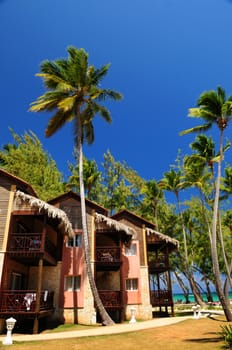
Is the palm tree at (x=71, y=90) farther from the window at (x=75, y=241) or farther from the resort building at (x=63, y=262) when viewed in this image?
the window at (x=75, y=241)

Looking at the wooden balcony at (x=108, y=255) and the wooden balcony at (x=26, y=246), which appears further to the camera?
the wooden balcony at (x=108, y=255)

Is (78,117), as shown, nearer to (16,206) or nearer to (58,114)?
(58,114)

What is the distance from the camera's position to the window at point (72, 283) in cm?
1581

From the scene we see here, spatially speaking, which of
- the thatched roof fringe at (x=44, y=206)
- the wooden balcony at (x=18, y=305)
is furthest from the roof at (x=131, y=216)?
the wooden balcony at (x=18, y=305)

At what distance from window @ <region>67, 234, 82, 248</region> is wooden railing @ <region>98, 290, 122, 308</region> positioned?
11.3 ft

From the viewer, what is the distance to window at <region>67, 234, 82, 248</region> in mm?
16984

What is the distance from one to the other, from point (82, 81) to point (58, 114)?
8.61ft

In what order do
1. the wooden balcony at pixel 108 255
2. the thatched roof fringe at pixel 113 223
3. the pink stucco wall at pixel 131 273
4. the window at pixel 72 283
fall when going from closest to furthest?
the window at pixel 72 283 → the thatched roof fringe at pixel 113 223 → the wooden balcony at pixel 108 255 → the pink stucco wall at pixel 131 273

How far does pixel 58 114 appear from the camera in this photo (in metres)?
16.6

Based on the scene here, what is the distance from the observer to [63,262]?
Answer: 16344 millimetres

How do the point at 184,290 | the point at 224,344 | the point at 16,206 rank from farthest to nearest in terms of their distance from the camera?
the point at 184,290 → the point at 16,206 → the point at 224,344

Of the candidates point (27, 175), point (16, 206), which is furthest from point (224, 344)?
point (27, 175)

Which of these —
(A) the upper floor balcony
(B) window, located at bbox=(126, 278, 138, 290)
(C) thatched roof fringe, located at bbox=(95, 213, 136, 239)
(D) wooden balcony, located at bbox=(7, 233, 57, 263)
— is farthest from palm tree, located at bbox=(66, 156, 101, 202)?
(D) wooden balcony, located at bbox=(7, 233, 57, 263)

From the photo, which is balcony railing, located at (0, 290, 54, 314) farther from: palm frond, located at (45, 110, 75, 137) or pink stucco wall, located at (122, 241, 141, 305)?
palm frond, located at (45, 110, 75, 137)
